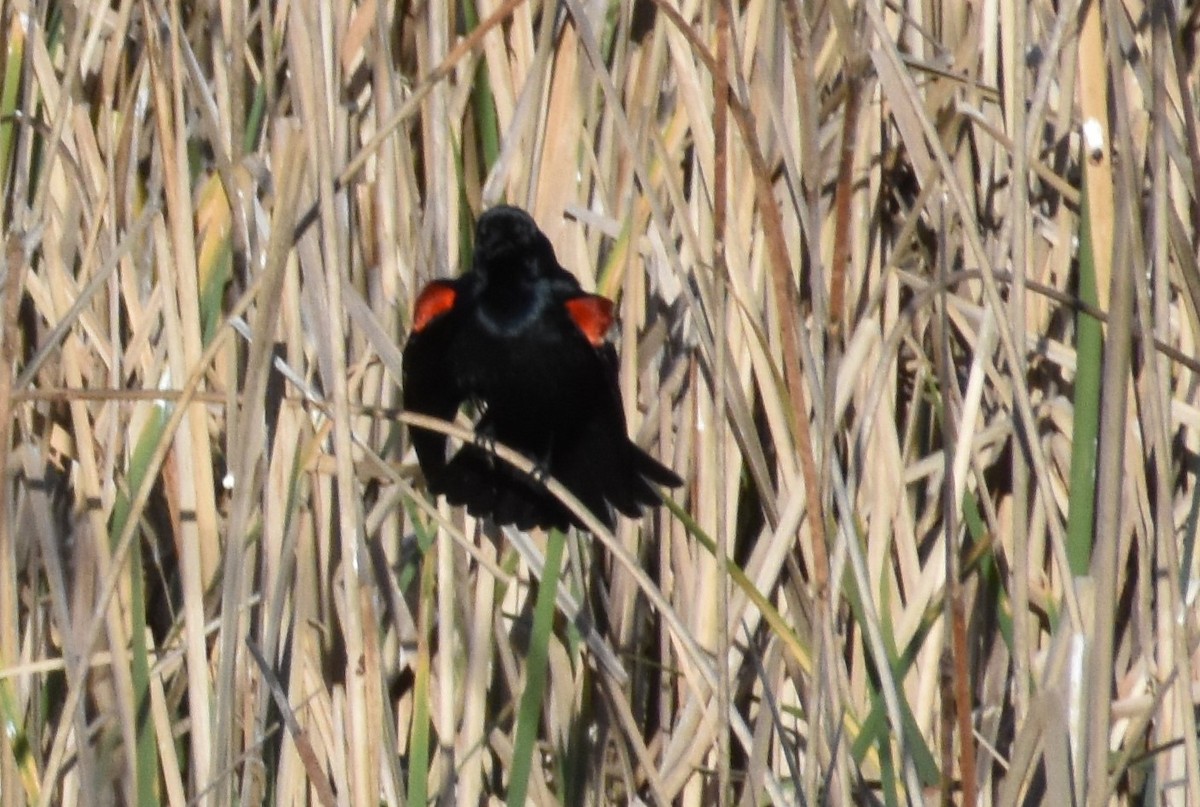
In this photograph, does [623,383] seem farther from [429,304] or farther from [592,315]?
[429,304]

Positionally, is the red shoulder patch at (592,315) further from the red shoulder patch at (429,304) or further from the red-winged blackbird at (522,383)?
the red shoulder patch at (429,304)

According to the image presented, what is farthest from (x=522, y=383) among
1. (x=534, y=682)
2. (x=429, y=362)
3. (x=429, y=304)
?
(x=534, y=682)

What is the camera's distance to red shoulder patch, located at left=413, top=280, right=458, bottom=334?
70.1 inches

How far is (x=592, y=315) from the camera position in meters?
1.86

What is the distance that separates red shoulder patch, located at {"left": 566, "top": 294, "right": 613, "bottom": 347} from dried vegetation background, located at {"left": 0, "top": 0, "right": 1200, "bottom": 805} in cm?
4

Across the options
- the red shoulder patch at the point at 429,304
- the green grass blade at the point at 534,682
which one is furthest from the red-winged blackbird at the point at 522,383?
the green grass blade at the point at 534,682

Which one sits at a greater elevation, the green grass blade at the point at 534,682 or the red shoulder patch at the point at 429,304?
the red shoulder patch at the point at 429,304

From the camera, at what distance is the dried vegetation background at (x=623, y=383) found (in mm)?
1574

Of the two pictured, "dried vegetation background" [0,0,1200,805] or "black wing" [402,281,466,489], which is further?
"black wing" [402,281,466,489]

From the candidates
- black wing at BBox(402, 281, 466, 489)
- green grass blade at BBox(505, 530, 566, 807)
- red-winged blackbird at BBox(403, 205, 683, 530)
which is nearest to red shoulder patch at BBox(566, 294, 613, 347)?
red-winged blackbird at BBox(403, 205, 683, 530)

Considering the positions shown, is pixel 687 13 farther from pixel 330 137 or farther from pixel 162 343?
pixel 162 343

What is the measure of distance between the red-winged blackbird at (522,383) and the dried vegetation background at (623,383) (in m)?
0.04

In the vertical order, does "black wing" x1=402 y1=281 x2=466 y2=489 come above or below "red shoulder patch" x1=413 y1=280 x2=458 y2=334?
below

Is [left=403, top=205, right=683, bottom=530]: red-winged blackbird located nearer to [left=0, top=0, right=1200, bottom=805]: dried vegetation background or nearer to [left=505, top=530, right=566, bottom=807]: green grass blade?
[left=0, top=0, right=1200, bottom=805]: dried vegetation background
